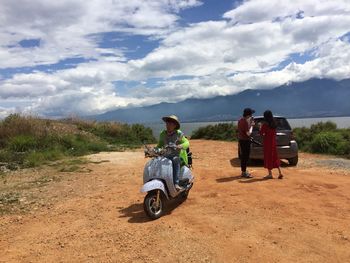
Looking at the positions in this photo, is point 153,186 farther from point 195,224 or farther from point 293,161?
point 293,161

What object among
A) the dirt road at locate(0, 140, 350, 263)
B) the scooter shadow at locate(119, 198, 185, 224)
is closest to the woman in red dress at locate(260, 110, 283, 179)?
the dirt road at locate(0, 140, 350, 263)

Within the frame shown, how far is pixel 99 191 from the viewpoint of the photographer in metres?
9.97

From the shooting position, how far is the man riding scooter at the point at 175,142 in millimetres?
7734

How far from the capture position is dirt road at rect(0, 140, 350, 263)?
5512 mm

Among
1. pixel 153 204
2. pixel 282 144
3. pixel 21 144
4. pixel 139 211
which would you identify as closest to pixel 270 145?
pixel 282 144

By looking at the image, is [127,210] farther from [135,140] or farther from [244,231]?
[135,140]

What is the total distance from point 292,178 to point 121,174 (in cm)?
489

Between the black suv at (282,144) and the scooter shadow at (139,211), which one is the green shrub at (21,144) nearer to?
the black suv at (282,144)

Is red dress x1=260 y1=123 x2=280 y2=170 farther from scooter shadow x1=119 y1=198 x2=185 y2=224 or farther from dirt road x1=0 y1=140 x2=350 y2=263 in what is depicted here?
scooter shadow x1=119 y1=198 x2=185 y2=224

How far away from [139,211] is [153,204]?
0.69 meters

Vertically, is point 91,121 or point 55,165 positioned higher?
point 91,121

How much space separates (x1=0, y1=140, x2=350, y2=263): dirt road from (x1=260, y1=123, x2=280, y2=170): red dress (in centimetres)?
49

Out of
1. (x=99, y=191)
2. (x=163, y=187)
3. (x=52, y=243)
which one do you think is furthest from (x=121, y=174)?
(x=52, y=243)

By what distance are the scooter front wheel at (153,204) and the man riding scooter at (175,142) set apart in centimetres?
54
